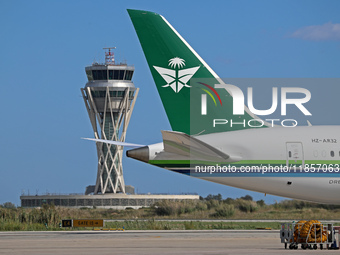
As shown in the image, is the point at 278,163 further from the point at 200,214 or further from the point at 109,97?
the point at 109,97

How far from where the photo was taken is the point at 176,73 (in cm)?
3266

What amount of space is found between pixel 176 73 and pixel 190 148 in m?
4.07

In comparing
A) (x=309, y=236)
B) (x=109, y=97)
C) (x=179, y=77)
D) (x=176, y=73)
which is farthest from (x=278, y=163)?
(x=109, y=97)

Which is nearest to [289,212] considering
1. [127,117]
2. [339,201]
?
[339,201]

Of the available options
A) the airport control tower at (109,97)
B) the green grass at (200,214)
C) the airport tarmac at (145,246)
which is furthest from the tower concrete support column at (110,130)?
the airport tarmac at (145,246)

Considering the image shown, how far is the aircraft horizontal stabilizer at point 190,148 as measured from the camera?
28859mm

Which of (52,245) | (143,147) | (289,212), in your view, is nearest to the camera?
(143,147)

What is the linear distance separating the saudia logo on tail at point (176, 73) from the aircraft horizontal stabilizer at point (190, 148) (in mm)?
3322

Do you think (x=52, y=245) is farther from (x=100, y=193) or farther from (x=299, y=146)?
(x=100, y=193)

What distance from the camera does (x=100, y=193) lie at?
148000mm

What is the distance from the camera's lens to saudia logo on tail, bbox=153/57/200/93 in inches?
1278

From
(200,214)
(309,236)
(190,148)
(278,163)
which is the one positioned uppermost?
(190,148)

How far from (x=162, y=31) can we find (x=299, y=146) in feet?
26.0

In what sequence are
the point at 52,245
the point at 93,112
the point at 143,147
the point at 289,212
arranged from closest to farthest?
the point at 143,147 < the point at 52,245 < the point at 289,212 < the point at 93,112
